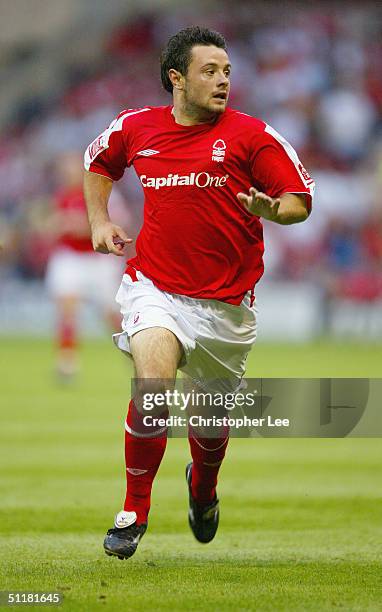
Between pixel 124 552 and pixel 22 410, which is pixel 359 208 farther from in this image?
pixel 124 552

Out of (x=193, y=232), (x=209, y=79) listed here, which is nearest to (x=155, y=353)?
(x=193, y=232)

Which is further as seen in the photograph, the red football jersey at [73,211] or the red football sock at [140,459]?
the red football jersey at [73,211]

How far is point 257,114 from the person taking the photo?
2598cm

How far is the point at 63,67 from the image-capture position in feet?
92.8

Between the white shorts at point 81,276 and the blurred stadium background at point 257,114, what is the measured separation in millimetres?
6883

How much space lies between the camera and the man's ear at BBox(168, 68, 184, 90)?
A: 5.78 metres

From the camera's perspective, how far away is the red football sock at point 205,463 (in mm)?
6070

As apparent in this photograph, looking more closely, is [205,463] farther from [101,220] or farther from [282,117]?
[282,117]

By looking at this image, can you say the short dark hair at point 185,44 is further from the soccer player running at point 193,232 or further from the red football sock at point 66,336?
the red football sock at point 66,336

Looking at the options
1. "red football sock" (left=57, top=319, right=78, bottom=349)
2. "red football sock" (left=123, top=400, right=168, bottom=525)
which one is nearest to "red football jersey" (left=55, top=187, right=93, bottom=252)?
"red football sock" (left=57, top=319, right=78, bottom=349)

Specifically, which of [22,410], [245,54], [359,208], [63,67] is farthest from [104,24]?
[22,410]

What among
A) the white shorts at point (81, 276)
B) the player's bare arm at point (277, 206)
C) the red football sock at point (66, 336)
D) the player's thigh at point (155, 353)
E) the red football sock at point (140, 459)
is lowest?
the red football sock at point (66, 336)

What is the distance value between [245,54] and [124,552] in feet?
73.4

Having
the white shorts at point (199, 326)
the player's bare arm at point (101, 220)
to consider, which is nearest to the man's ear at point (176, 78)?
the player's bare arm at point (101, 220)
